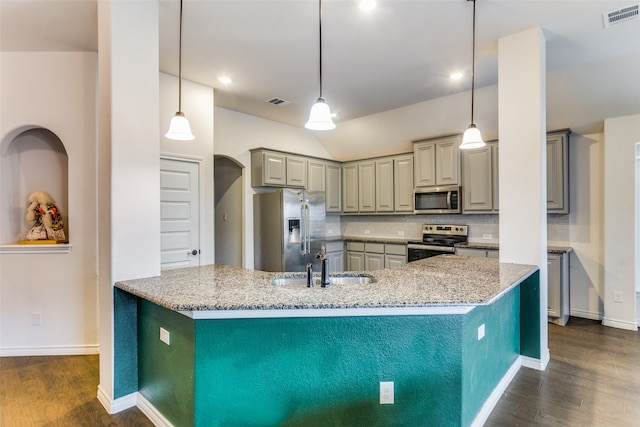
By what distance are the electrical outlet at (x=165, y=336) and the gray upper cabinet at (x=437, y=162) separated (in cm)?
421

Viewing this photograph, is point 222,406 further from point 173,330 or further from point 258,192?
point 258,192

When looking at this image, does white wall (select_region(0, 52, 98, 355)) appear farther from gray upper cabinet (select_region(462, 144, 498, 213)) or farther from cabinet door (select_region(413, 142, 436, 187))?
gray upper cabinet (select_region(462, 144, 498, 213))

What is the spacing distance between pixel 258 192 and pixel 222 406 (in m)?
3.78

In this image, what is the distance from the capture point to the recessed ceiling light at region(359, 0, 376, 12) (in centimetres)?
251

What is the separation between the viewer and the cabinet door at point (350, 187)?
634cm

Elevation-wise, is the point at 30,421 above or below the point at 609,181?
below

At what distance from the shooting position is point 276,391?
6.01 ft

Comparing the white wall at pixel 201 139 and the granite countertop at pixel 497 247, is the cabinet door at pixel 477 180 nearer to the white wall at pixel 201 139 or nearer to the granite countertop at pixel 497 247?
the granite countertop at pixel 497 247

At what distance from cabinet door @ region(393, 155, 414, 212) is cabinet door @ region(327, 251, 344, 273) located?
1356 mm

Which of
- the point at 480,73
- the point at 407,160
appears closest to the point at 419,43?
the point at 480,73

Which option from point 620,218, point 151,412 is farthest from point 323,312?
point 620,218

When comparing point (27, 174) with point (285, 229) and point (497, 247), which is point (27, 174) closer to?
point (285, 229)

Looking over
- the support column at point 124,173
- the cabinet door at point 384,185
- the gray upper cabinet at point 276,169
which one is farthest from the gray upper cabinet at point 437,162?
the support column at point 124,173

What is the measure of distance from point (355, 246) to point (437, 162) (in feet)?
6.89
